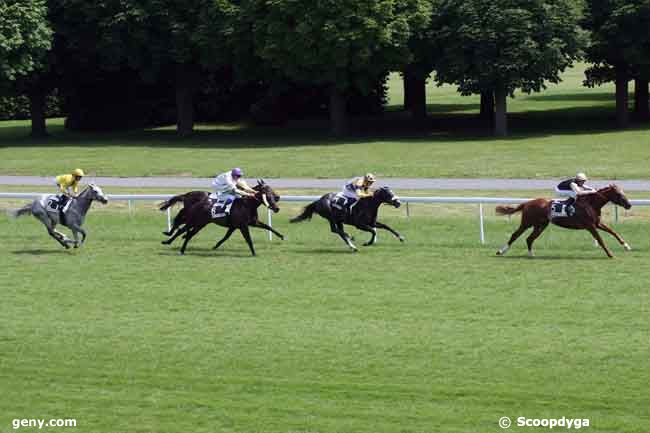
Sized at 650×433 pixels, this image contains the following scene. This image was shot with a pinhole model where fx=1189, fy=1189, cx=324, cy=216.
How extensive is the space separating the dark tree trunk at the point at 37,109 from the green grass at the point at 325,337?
1250 inches

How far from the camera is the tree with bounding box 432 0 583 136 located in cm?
4378

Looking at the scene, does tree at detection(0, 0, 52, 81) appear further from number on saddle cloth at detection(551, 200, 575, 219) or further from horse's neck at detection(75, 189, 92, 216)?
number on saddle cloth at detection(551, 200, 575, 219)

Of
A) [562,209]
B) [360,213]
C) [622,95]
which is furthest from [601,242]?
[622,95]

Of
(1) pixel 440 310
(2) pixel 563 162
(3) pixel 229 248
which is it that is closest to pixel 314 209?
(3) pixel 229 248

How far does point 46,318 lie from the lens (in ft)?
47.6

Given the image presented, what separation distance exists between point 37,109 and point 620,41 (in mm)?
24778

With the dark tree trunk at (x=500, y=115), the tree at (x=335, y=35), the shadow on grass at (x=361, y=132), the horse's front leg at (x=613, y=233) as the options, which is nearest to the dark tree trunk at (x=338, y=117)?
the shadow on grass at (x=361, y=132)

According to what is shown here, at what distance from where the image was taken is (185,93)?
50812 mm

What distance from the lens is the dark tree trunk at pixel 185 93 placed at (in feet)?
166

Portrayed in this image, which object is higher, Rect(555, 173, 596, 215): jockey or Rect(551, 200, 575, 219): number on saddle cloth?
Rect(555, 173, 596, 215): jockey

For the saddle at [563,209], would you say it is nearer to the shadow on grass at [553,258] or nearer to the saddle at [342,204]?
the shadow on grass at [553,258]

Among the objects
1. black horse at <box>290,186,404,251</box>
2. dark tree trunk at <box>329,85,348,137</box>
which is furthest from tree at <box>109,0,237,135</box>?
black horse at <box>290,186,404,251</box>

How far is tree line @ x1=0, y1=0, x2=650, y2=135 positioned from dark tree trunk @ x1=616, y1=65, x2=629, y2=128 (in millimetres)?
45

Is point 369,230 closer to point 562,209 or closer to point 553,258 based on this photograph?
point 553,258
